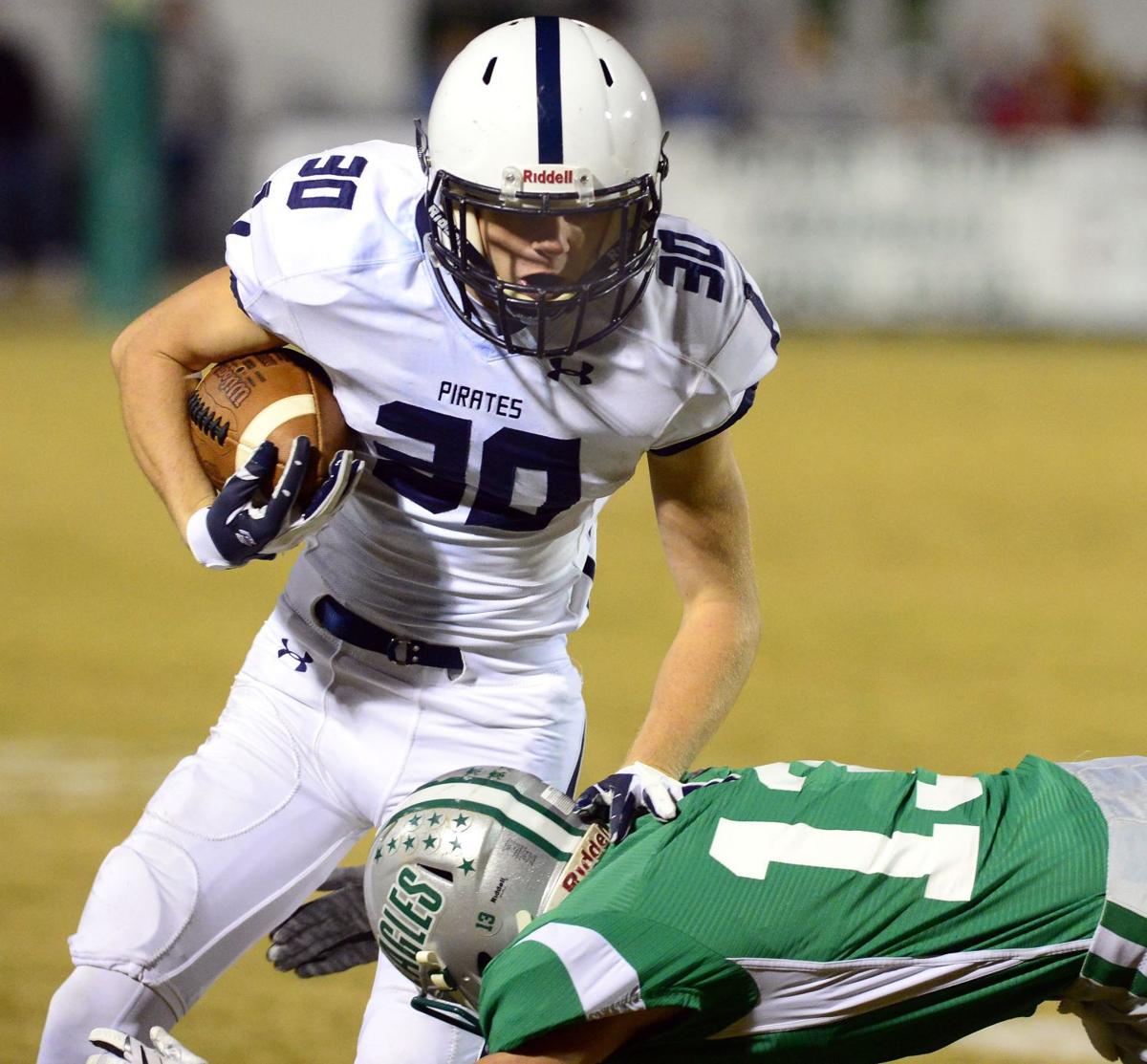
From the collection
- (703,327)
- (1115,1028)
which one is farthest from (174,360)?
(1115,1028)

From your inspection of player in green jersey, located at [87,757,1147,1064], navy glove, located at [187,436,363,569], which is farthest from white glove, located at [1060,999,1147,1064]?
navy glove, located at [187,436,363,569]

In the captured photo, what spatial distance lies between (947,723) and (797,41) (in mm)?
12946

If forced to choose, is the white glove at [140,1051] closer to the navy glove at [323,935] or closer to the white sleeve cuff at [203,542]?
the navy glove at [323,935]

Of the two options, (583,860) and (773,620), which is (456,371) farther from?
(773,620)

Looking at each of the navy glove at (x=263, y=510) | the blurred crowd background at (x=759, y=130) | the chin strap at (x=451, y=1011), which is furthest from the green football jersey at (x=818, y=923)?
the blurred crowd background at (x=759, y=130)

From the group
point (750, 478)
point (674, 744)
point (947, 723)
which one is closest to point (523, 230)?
point (674, 744)

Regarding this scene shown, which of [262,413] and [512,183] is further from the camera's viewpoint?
[262,413]

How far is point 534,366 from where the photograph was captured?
319 centimetres

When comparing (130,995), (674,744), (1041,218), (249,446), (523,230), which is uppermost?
(523,230)

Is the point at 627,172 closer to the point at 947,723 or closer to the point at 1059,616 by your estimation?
the point at 947,723

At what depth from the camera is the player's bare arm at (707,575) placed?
326cm

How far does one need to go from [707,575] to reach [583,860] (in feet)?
3.04

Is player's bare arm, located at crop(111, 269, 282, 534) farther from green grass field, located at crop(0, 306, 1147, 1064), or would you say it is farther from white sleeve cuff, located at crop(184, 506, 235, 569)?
green grass field, located at crop(0, 306, 1147, 1064)

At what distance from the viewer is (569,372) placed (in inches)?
126
